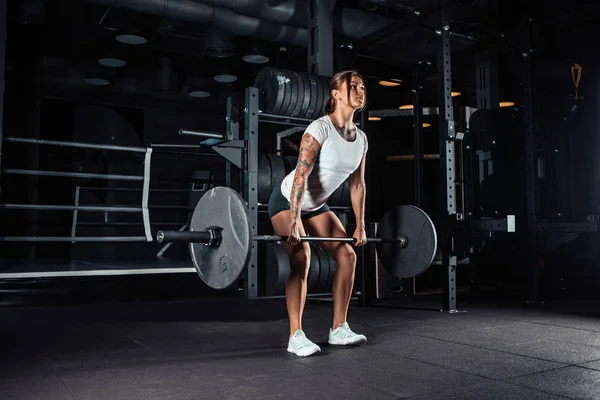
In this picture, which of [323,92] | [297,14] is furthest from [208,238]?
[297,14]

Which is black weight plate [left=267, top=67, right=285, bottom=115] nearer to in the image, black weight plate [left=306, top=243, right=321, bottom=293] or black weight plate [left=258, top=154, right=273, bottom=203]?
black weight plate [left=258, top=154, right=273, bottom=203]

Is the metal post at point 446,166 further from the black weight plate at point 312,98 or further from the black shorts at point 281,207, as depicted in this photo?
the black shorts at point 281,207

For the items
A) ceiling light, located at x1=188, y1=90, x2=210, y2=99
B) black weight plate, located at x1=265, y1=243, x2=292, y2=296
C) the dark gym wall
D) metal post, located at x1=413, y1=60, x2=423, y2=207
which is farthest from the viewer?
ceiling light, located at x1=188, y1=90, x2=210, y2=99

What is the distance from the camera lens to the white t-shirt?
230 centimetres

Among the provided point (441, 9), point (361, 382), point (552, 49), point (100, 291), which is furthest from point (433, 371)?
point (552, 49)

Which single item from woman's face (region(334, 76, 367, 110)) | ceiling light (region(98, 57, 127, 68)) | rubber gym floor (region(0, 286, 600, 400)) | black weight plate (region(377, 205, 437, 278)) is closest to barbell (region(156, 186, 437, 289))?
black weight plate (region(377, 205, 437, 278))

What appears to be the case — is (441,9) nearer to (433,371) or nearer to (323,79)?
(323,79)

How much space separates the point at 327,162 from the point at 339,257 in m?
0.44

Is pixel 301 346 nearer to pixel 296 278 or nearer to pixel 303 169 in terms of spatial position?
pixel 296 278

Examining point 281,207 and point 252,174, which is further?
point 252,174

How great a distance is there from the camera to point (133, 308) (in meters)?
3.85

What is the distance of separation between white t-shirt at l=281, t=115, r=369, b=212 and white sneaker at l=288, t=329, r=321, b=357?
1.79ft

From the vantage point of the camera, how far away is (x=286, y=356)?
2271 millimetres

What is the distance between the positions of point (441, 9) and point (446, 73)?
0.43 metres
